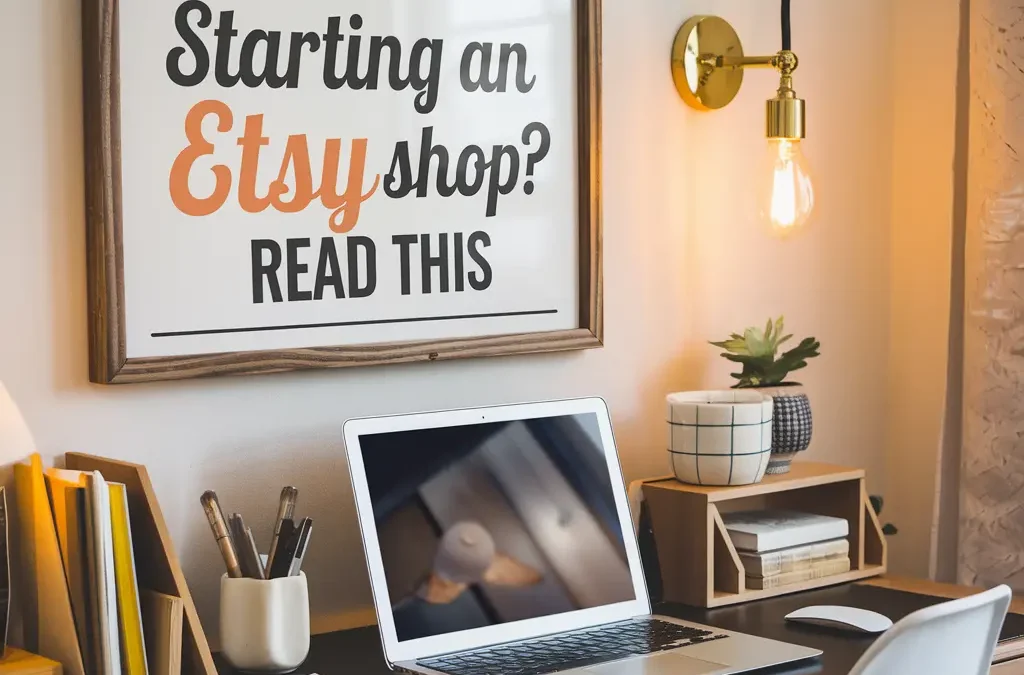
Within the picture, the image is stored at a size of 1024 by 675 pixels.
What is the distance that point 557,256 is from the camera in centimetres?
191

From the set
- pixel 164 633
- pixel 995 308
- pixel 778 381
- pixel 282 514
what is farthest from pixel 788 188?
pixel 164 633

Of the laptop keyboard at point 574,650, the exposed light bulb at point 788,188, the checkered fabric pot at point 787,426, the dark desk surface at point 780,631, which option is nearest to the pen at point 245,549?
the dark desk surface at point 780,631

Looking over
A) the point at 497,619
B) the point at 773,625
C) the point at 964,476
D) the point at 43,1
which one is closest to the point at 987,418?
the point at 964,476

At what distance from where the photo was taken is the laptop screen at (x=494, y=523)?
5.23 feet

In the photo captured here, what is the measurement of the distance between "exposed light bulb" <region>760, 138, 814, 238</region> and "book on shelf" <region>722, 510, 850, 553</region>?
0.42 meters

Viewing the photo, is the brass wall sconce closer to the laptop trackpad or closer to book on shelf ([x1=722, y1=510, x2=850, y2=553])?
book on shelf ([x1=722, y1=510, x2=850, y2=553])

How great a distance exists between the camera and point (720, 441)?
1853 mm

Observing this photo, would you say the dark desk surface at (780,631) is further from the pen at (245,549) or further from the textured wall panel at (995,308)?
the textured wall panel at (995,308)

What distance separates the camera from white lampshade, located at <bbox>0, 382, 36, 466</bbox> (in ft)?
4.83

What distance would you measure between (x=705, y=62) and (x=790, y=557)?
742mm

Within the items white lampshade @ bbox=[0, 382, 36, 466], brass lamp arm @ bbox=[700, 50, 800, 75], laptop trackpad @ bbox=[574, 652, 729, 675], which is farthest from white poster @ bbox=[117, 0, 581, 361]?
laptop trackpad @ bbox=[574, 652, 729, 675]

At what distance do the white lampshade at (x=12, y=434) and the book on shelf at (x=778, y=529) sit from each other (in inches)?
37.1

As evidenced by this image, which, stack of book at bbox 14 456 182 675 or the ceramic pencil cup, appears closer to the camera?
stack of book at bbox 14 456 182 675

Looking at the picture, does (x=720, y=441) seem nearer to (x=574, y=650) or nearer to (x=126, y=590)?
(x=574, y=650)
